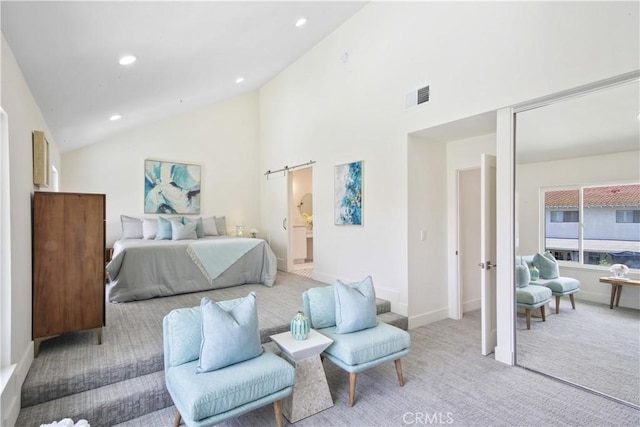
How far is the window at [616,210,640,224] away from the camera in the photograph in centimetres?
241

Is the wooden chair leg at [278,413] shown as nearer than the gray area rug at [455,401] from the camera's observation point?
Yes

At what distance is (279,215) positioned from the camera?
256 inches

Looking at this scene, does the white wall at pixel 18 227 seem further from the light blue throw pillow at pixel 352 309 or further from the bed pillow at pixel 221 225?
the bed pillow at pixel 221 225

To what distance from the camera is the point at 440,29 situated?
3436 millimetres

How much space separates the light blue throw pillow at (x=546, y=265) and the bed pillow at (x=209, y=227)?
16.9ft

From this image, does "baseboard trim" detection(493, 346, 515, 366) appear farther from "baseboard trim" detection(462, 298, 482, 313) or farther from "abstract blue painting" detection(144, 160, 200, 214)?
"abstract blue painting" detection(144, 160, 200, 214)

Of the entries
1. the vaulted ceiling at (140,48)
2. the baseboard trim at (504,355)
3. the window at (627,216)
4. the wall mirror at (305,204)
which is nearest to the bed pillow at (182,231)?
the vaulted ceiling at (140,48)

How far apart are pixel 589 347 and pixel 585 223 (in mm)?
1022

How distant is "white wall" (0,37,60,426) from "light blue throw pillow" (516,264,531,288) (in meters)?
3.66

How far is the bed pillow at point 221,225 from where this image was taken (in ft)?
21.5

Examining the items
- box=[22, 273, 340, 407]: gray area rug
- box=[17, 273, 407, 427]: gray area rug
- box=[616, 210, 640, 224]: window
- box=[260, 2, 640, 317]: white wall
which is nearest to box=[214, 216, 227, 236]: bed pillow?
box=[260, 2, 640, 317]: white wall

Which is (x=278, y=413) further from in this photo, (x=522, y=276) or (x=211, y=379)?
(x=522, y=276)

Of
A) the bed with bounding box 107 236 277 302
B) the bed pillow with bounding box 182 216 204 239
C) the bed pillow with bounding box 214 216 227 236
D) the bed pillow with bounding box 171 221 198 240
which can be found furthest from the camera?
the bed pillow with bounding box 214 216 227 236

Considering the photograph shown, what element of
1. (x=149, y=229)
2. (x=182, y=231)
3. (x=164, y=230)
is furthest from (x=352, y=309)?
(x=149, y=229)
